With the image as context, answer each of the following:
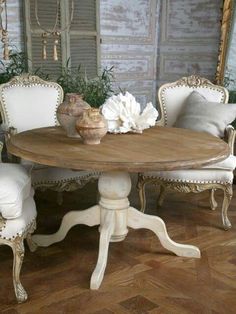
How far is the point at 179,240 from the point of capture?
249 cm

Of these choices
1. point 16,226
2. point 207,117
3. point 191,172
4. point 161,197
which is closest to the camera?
point 16,226

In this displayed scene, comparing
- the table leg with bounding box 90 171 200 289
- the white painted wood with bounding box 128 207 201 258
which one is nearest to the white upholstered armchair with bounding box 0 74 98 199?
the table leg with bounding box 90 171 200 289

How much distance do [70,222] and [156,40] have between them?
10.3 ft

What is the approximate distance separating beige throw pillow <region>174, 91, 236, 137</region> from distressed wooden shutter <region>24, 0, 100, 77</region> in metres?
1.53

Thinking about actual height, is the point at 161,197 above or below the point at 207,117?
below

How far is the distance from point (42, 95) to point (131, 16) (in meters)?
2.15

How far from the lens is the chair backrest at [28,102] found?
9.16ft

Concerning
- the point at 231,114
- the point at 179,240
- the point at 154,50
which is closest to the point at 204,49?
the point at 154,50

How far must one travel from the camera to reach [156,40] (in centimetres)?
484

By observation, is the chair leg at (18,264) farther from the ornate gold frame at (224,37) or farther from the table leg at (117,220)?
the ornate gold frame at (224,37)

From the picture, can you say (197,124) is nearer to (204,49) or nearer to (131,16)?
(204,49)

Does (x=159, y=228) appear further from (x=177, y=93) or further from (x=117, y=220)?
(x=177, y=93)

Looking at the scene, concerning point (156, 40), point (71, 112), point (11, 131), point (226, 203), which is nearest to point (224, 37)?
point (156, 40)

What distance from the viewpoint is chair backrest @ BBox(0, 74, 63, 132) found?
9.16ft
